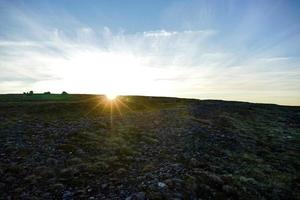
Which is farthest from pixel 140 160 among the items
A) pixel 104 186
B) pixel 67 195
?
pixel 67 195

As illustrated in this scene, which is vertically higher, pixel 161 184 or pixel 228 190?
pixel 161 184

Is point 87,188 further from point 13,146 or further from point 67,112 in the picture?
point 67,112

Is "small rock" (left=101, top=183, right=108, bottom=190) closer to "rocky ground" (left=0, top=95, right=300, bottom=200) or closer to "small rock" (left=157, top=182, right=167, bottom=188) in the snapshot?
"rocky ground" (left=0, top=95, right=300, bottom=200)

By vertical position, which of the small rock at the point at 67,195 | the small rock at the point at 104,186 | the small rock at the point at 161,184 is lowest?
the small rock at the point at 67,195

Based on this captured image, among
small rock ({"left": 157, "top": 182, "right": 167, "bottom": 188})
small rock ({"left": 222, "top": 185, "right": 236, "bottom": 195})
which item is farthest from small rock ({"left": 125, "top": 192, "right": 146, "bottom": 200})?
small rock ({"left": 222, "top": 185, "right": 236, "bottom": 195})

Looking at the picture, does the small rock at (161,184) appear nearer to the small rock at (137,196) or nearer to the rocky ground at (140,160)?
the rocky ground at (140,160)

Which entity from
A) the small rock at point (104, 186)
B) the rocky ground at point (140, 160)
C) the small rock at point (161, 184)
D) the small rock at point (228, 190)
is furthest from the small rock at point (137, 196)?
the small rock at point (228, 190)

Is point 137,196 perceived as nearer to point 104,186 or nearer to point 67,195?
point 104,186

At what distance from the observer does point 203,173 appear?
10688mm

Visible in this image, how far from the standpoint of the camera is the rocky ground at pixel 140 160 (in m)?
9.09

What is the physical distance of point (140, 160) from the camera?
12.0 meters

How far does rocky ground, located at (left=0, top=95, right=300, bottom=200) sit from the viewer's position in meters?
9.09

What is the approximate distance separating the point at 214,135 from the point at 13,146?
12156mm

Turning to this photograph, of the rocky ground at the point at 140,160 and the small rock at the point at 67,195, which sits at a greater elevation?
the rocky ground at the point at 140,160
